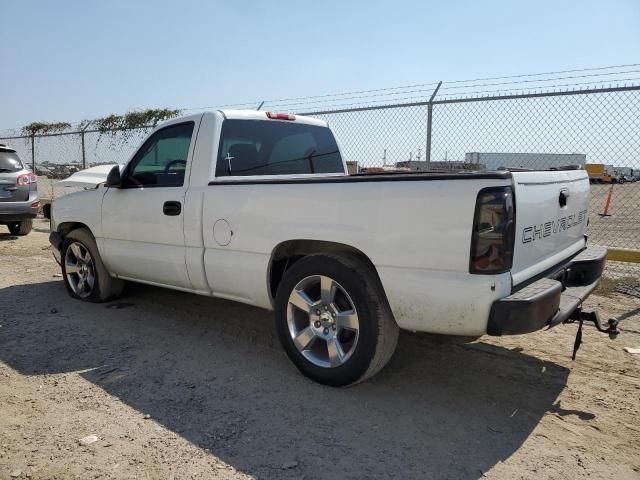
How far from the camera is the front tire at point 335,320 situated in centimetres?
313

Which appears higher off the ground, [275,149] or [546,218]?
[275,149]

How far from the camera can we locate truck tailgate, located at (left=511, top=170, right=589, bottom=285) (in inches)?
111

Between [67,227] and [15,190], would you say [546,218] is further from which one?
[15,190]

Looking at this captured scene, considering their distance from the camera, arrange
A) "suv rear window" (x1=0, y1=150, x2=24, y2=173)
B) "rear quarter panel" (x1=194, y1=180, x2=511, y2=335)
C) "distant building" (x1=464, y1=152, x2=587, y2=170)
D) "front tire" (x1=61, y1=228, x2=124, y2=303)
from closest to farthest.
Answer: "rear quarter panel" (x1=194, y1=180, x2=511, y2=335)
"front tire" (x1=61, y1=228, x2=124, y2=303)
"distant building" (x1=464, y1=152, x2=587, y2=170)
"suv rear window" (x1=0, y1=150, x2=24, y2=173)

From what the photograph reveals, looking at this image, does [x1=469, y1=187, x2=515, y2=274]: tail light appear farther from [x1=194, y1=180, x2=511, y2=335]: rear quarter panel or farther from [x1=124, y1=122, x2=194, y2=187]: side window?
[x1=124, y1=122, x2=194, y2=187]: side window

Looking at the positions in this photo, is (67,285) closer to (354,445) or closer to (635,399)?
(354,445)

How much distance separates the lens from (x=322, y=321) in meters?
3.41

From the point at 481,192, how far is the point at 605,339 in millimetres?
2699

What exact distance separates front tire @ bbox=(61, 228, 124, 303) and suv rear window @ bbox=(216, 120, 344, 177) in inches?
78.0

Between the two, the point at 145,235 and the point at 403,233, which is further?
the point at 145,235

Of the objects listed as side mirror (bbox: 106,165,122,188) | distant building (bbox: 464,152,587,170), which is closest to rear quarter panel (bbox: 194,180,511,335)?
side mirror (bbox: 106,165,122,188)

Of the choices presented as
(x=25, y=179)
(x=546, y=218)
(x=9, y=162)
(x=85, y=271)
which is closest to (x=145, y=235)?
(x=85, y=271)

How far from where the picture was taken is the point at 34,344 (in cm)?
420

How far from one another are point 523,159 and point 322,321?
472 centimetres
